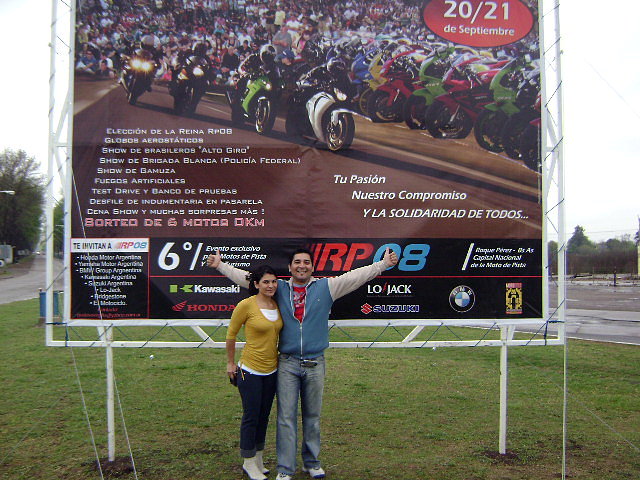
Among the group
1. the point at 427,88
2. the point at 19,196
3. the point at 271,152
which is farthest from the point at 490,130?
the point at 19,196

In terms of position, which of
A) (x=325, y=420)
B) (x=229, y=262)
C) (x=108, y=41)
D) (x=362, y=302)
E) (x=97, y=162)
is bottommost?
(x=325, y=420)

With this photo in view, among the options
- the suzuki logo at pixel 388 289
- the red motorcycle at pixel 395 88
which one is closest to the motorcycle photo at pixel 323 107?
Result: the red motorcycle at pixel 395 88

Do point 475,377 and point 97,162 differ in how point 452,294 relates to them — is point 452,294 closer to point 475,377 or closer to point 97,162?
point 97,162

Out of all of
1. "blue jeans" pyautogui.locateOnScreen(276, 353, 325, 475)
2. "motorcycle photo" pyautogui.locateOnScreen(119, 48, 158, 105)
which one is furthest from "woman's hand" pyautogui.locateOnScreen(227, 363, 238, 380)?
"motorcycle photo" pyautogui.locateOnScreen(119, 48, 158, 105)

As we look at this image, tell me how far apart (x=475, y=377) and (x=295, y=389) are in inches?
202

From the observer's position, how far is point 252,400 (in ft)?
16.1

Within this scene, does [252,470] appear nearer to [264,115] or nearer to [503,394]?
[503,394]

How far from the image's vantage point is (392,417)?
7066 millimetres

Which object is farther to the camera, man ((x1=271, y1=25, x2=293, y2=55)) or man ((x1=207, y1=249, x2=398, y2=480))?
man ((x1=271, y1=25, x2=293, y2=55))

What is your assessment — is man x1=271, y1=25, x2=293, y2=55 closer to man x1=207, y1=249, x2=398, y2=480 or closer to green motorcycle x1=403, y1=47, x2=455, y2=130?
green motorcycle x1=403, y1=47, x2=455, y2=130

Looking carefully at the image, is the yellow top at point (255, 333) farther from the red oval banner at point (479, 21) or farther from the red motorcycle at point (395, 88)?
the red oval banner at point (479, 21)

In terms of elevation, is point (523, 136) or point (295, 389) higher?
point (523, 136)

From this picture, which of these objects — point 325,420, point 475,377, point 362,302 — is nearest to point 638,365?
point 475,377

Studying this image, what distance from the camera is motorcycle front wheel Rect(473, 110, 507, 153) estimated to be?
5559 millimetres
